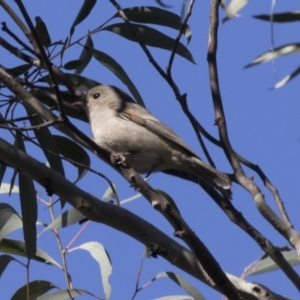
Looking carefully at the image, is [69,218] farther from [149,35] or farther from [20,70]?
[149,35]

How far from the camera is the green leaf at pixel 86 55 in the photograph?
3391 millimetres

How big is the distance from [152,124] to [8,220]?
135 cm

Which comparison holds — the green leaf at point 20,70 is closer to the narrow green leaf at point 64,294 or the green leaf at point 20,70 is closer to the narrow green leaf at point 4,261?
the narrow green leaf at point 4,261

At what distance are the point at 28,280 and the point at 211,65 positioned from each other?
1.04 m

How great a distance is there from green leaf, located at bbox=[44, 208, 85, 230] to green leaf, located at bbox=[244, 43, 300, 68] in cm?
121

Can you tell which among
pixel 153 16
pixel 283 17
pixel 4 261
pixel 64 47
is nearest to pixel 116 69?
pixel 153 16

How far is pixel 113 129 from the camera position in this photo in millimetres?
4004

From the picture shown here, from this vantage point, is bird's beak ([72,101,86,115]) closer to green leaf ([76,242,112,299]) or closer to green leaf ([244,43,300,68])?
green leaf ([76,242,112,299])

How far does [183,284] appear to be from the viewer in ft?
9.58

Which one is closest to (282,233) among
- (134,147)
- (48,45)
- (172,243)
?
(172,243)

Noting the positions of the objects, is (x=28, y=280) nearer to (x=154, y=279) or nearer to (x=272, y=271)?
(x=154, y=279)

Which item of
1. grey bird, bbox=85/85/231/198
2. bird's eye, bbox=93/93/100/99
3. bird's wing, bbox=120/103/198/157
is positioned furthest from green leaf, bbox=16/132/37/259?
bird's eye, bbox=93/93/100/99

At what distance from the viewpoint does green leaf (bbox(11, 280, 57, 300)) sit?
2965mm

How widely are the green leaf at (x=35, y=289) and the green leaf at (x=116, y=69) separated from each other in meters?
0.86
